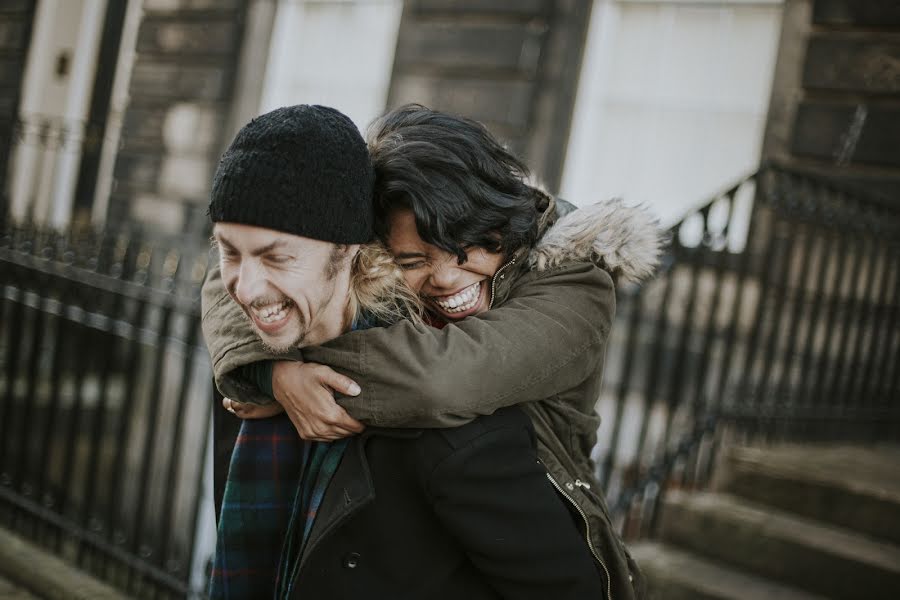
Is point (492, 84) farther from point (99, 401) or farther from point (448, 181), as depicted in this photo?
point (448, 181)

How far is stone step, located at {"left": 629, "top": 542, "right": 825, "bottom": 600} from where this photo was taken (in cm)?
378

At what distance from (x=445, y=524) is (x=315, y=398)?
0.32m

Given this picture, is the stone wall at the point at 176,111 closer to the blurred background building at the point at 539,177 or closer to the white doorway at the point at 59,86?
the blurred background building at the point at 539,177

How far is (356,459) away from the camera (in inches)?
64.1

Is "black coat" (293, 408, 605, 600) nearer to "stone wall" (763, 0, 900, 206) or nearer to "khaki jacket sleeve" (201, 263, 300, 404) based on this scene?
"khaki jacket sleeve" (201, 263, 300, 404)

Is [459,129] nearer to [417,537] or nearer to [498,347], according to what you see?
[498,347]

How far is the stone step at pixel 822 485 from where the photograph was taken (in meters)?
4.04

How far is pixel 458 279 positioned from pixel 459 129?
0.30 m

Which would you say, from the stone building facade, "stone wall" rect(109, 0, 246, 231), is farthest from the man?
"stone wall" rect(109, 0, 246, 231)

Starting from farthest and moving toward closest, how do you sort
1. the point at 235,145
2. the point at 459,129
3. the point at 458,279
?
the point at 458,279 < the point at 459,129 < the point at 235,145

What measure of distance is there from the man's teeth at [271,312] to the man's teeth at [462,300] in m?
0.37

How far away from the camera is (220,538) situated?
1.83m

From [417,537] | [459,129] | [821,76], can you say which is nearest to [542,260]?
[459,129]

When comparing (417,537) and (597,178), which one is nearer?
(417,537)
